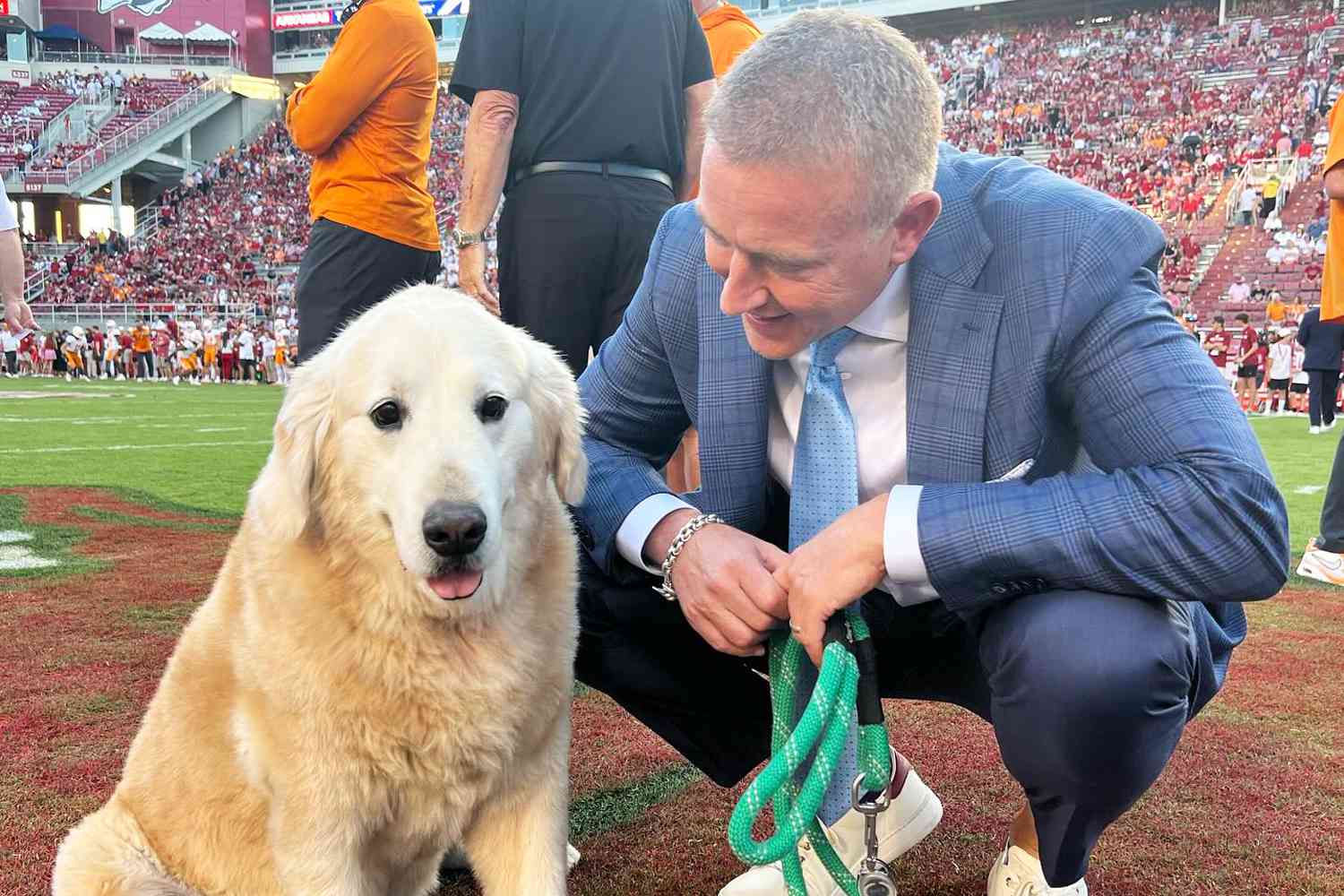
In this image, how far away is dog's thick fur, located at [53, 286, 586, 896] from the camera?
1943 mm

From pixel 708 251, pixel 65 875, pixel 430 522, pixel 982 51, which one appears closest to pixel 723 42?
pixel 708 251

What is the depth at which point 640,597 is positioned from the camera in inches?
94.0

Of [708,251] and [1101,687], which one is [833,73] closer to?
[708,251]

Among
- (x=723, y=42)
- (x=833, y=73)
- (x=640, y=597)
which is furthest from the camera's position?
(x=723, y=42)

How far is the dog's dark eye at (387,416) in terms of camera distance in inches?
79.0

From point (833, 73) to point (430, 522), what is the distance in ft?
3.28

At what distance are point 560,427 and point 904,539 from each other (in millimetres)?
753

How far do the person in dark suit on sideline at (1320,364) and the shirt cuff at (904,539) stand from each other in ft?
43.1

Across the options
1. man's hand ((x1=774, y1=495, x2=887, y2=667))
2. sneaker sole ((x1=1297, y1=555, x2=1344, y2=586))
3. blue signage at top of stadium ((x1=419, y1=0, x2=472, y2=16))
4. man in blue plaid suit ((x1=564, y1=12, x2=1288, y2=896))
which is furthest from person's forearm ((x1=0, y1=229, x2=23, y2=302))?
blue signage at top of stadium ((x1=419, y1=0, x2=472, y2=16))

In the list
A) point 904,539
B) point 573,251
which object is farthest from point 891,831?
point 573,251

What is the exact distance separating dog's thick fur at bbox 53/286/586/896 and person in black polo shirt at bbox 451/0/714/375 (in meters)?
1.60

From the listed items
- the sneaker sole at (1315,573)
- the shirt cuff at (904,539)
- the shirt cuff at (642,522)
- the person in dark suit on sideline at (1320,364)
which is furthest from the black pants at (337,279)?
the person in dark suit on sideline at (1320,364)

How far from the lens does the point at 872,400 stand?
84.0 inches

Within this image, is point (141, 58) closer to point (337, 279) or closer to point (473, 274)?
point (337, 279)
